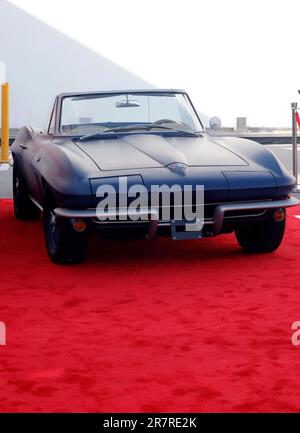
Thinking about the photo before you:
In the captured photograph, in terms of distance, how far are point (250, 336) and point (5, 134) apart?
36.0ft

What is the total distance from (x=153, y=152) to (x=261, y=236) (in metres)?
0.98

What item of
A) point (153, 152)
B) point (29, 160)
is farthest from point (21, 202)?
point (153, 152)

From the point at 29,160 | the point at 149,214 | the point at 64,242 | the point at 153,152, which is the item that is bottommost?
the point at 64,242

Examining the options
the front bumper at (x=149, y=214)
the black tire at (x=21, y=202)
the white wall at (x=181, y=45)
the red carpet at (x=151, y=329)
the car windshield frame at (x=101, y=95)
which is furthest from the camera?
the white wall at (x=181, y=45)

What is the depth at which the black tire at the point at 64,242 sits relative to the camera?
266 inches

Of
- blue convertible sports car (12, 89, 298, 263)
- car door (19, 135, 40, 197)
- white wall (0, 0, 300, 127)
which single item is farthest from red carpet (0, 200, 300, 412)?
white wall (0, 0, 300, 127)

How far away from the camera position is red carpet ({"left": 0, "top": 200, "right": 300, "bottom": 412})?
418cm

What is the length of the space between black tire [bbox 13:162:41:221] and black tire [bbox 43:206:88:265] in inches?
72.9

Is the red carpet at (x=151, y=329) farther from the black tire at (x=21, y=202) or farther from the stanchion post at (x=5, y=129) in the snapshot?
the stanchion post at (x=5, y=129)

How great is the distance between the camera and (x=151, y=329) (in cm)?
525

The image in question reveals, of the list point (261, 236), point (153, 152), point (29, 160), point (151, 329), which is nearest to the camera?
point (151, 329)

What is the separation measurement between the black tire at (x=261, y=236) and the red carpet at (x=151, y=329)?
87mm

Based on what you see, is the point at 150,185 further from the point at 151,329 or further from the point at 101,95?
the point at 101,95
